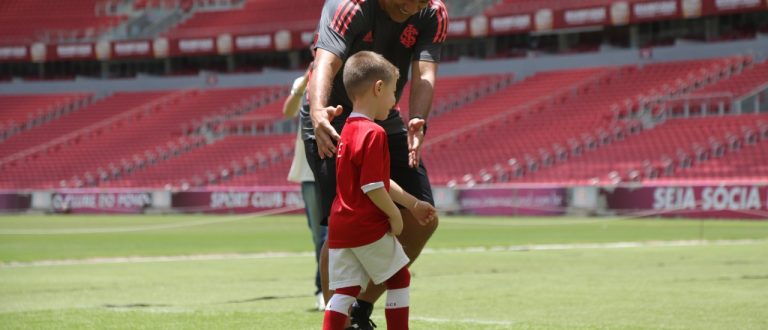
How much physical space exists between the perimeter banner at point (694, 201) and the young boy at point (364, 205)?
79.9ft

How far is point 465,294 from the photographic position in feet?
32.6

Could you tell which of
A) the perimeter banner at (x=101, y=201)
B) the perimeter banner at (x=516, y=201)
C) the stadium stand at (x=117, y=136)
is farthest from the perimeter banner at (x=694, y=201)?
the stadium stand at (x=117, y=136)

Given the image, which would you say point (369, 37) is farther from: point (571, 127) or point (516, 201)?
point (571, 127)

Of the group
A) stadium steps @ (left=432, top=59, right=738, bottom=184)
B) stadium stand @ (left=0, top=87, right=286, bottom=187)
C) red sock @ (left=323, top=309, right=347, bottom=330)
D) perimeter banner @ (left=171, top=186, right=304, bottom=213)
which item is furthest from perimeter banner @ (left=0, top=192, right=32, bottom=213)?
red sock @ (left=323, top=309, right=347, bottom=330)

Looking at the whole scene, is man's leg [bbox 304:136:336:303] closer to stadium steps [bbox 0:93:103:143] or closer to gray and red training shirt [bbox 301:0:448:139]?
gray and red training shirt [bbox 301:0:448:139]

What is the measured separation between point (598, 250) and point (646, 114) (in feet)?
84.0

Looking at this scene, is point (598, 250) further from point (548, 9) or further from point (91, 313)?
point (548, 9)

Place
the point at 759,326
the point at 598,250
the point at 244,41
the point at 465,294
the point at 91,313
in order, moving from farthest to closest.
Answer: the point at 244,41
the point at 598,250
the point at 465,294
the point at 91,313
the point at 759,326

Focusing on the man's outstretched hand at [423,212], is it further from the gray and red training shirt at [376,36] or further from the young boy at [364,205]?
the gray and red training shirt at [376,36]

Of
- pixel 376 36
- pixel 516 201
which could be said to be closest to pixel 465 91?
pixel 516 201

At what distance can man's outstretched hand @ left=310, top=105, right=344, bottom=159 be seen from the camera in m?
5.60

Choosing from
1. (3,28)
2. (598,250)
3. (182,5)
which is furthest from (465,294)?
(3,28)

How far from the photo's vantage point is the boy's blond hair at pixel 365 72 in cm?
547

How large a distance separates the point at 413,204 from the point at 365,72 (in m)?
0.75
